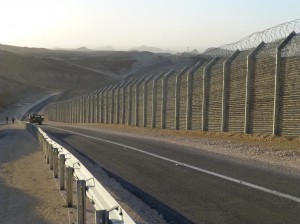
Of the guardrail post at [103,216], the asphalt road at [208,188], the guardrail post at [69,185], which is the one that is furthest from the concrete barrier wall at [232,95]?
the guardrail post at [103,216]

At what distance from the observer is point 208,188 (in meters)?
11.0

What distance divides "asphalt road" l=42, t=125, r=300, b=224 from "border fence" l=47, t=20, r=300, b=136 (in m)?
4.88

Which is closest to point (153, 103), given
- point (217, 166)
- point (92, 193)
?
point (217, 166)

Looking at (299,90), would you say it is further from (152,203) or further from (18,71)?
(18,71)

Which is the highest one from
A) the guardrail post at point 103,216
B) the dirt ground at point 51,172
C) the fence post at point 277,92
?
the fence post at point 277,92

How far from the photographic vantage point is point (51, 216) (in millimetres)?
9953

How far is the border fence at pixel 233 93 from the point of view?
21.0 metres

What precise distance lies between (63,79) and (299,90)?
166525 mm

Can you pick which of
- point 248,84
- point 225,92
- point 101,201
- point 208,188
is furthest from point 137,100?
point 101,201

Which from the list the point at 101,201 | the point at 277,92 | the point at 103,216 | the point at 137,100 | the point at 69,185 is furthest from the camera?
the point at 137,100

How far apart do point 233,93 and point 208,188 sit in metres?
14.6

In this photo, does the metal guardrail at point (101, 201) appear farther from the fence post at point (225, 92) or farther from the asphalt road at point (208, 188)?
the fence post at point (225, 92)

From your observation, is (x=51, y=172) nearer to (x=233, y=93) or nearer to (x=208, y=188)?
(x=208, y=188)

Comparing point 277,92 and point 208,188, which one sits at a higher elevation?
point 277,92
